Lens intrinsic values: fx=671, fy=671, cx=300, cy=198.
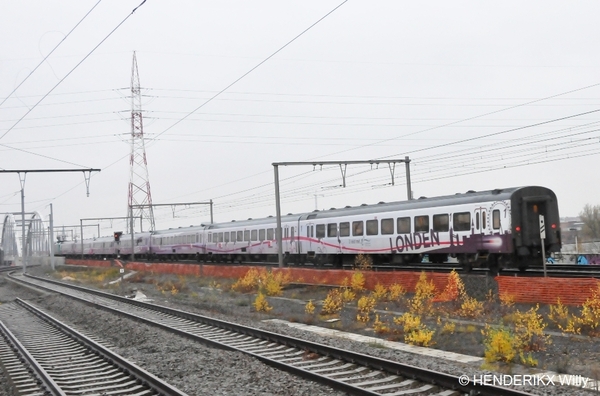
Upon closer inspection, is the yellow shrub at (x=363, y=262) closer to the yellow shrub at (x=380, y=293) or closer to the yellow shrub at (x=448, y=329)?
the yellow shrub at (x=380, y=293)

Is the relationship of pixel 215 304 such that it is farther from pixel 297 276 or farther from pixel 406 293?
pixel 406 293

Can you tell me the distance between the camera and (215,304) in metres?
23.3

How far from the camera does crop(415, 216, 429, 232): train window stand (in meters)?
25.8

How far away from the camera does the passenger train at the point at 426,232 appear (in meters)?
22.6

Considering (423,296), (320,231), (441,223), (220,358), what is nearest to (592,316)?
(423,296)

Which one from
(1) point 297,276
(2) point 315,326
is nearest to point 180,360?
(2) point 315,326

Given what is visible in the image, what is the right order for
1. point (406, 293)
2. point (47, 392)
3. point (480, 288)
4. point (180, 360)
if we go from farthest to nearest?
point (406, 293) < point (480, 288) < point (180, 360) < point (47, 392)

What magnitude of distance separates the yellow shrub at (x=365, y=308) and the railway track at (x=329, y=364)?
3.16 metres

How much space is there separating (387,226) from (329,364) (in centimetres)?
1746

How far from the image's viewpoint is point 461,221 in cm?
2416

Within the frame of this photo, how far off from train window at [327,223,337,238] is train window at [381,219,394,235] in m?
4.32

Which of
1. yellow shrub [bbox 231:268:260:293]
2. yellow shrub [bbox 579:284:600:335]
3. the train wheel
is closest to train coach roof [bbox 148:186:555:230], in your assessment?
the train wheel

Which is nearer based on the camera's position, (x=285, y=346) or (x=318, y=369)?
(x=318, y=369)

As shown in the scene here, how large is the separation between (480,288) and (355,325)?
14.1 ft
